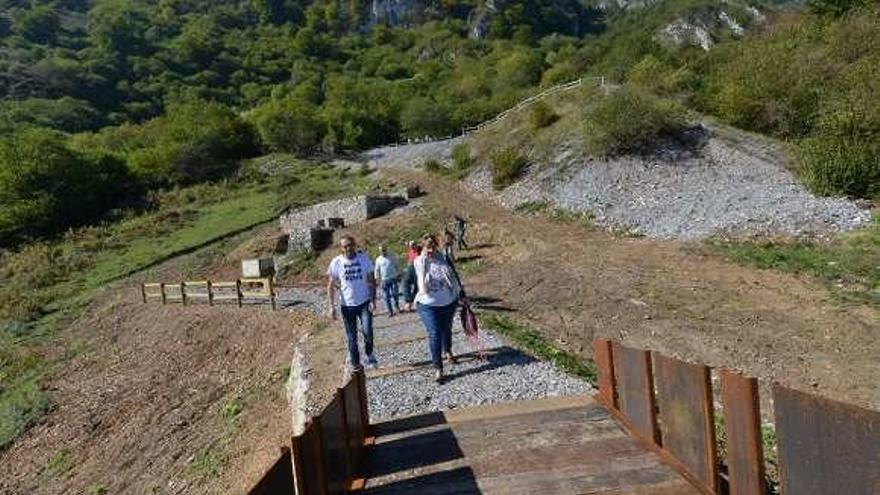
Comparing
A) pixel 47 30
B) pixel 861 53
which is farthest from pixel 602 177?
pixel 47 30

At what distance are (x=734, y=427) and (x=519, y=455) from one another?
2025 mm

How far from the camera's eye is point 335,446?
18.5 feet

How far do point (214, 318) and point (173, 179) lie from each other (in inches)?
1482

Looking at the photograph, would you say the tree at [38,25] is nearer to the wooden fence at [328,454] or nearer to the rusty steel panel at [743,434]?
the wooden fence at [328,454]

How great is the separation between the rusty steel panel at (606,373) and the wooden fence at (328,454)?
232 cm

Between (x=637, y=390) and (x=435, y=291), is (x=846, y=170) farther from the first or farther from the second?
(x=637, y=390)

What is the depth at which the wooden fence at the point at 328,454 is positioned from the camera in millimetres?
4570

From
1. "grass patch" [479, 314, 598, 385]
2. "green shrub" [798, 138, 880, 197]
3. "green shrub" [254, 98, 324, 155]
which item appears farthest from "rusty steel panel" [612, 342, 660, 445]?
"green shrub" [254, 98, 324, 155]

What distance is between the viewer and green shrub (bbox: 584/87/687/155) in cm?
3009

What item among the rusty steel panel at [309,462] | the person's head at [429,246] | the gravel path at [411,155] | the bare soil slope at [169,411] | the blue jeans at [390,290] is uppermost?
the gravel path at [411,155]

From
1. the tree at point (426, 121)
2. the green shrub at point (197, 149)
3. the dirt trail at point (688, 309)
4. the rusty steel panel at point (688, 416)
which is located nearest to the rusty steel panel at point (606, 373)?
the rusty steel panel at point (688, 416)

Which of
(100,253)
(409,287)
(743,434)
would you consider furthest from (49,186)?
(743,434)

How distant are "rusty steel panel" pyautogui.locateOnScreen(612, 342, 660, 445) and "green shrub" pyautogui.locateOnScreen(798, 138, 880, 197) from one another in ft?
64.2

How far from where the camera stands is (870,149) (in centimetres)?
2356
